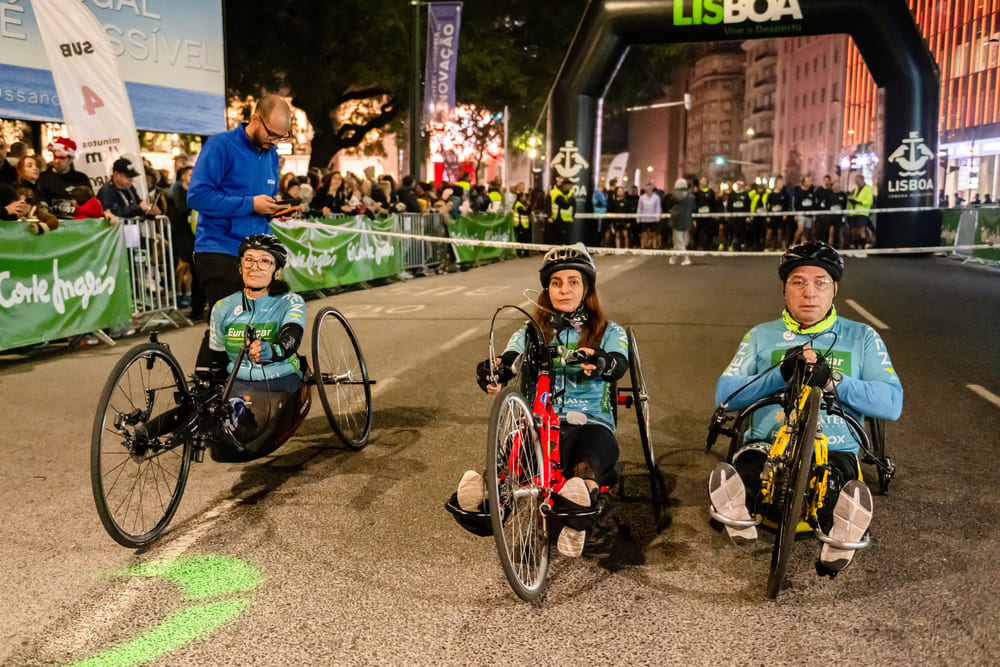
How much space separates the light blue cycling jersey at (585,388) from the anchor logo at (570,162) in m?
18.8

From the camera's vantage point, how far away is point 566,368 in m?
4.55

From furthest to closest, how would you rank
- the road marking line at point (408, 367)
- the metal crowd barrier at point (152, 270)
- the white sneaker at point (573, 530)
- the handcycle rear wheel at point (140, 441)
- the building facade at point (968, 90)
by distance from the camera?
the building facade at point (968, 90)
the metal crowd barrier at point (152, 270)
the road marking line at point (408, 367)
the handcycle rear wheel at point (140, 441)
the white sneaker at point (573, 530)

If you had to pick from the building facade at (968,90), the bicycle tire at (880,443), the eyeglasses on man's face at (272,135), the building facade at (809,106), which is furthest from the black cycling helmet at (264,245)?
the building facade at (809,106)

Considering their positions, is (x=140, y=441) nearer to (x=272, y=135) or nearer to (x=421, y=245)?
(x=272, y=135)

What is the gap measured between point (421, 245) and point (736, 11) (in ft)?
26.0

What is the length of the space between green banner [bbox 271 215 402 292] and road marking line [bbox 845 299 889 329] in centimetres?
733

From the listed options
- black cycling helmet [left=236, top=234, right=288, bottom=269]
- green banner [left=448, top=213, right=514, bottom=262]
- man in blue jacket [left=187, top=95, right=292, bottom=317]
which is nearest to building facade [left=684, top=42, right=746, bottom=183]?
green banner [left=448, top=213, right=514, bottom=262]

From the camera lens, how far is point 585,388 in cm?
454

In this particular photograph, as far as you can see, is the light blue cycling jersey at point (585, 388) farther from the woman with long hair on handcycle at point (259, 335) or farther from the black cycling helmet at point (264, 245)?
the black cycling helmet at point (264, 245)

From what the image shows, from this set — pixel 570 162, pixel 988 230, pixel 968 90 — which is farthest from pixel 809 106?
pixel 570 162

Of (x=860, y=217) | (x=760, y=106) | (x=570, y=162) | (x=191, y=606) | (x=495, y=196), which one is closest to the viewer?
(x=191, y=606)

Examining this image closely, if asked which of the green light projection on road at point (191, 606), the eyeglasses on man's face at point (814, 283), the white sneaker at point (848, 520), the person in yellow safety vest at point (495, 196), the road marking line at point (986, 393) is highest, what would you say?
the person in yellow safety vest at point (495, 196)

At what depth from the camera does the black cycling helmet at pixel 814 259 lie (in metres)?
4.14

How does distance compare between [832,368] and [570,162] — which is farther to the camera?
[570,162]
